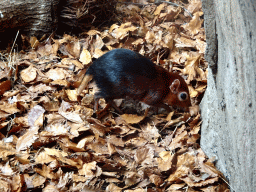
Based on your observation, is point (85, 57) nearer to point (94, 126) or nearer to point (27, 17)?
point (27, 17)

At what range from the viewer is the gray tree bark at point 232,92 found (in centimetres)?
176

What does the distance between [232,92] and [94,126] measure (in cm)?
176

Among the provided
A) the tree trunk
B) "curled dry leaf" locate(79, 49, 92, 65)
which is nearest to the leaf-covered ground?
"curled dry leaf" locate(79, 49, 92, 65)

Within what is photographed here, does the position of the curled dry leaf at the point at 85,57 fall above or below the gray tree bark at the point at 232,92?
below

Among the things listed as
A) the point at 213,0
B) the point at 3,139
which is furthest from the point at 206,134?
the point at 3,139

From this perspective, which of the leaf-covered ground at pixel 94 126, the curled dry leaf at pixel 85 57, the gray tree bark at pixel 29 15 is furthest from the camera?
the curled dry leaf at pixel 85 57

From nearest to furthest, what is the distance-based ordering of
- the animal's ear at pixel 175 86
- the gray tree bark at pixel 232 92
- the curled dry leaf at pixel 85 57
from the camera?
the gray tree bark at pixel 232 92 → the animal's ear at pixel 175 86 → the curled dry leaf at pixel 85 57

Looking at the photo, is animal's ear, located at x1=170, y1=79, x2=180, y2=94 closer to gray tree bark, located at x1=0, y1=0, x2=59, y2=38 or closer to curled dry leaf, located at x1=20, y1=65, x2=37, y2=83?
curled dry leaf, located at x1=20, y1=65, x2=37, y2=83

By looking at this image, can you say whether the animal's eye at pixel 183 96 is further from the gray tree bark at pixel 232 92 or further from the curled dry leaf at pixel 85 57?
the curled dry leaf at pixel 85 57

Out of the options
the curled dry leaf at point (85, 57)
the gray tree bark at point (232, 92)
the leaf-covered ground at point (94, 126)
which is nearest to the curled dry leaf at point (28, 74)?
the leaf-covered ground at point (94, 126)

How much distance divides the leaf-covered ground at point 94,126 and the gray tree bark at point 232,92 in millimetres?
272

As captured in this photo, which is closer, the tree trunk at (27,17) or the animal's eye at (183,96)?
the animal's eye at (183,96)

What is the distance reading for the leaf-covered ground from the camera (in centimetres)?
284

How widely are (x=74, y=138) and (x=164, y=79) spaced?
140 centimetres
